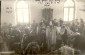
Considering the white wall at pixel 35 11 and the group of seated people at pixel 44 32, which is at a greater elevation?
the white wall at pixel 35 11

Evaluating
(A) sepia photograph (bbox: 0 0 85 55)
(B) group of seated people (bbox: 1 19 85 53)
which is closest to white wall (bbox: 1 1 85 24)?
(A) sepia photograph (bbox: 0 0 85 55)

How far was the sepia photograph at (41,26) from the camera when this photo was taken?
400 cm

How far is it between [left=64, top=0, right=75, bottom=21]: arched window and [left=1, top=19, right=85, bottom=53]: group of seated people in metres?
0.10

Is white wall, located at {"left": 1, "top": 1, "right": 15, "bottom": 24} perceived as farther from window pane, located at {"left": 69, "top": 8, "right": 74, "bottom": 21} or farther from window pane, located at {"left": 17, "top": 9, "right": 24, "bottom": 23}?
window pane, located at {"left": 69, "top": 8, "right": 74, "bottom": 21}

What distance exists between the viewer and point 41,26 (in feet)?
13.3

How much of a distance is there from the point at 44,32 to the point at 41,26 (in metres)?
0.15

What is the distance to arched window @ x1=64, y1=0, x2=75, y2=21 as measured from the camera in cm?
400

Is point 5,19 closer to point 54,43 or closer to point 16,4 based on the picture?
point 16,4

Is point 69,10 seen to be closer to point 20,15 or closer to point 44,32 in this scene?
point 44,32

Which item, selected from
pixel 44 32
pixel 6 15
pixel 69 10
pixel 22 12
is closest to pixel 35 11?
pixel 22 12

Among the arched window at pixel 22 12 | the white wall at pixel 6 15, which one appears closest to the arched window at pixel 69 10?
the arched window at pixel 22 12

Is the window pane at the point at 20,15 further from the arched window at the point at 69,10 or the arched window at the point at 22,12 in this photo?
the arched window at the point at 69,10

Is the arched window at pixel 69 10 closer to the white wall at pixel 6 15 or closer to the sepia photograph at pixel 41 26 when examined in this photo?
the sepia photograph at pixel 41 26

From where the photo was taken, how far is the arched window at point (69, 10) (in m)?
4.00
